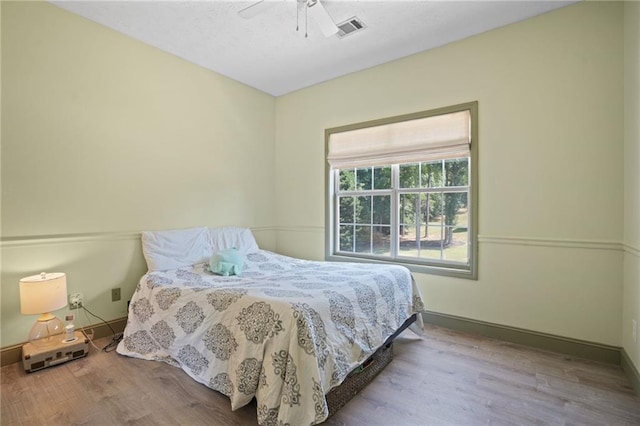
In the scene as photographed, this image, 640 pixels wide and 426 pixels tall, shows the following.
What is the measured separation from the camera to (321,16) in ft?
7.43

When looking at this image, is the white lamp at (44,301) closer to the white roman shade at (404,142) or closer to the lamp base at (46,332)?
the lamp base at (46,332)

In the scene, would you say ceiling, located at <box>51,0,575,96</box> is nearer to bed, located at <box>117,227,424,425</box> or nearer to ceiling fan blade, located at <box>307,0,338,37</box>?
ceiling fan blade, located at <box>307,0,338,37</box>

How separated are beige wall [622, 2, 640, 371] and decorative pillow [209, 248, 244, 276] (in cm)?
290

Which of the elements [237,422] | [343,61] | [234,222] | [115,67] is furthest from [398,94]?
[237,422]

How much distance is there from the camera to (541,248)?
2623 mm

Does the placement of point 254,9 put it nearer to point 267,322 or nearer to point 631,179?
point 267,322

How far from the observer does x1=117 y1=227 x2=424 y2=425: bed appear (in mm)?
1575

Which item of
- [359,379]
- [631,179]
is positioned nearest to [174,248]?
[359,379]

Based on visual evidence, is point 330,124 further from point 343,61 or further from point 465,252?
point 465,252

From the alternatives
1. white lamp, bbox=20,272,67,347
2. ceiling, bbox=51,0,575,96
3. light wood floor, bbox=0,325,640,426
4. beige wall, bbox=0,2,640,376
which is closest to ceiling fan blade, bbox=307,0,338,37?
ceiling, bbox=51,0,575,96

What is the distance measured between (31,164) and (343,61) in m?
2.96

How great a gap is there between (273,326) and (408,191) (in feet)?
7.32

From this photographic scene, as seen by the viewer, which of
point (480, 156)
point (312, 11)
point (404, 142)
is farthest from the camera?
point (404, 142)

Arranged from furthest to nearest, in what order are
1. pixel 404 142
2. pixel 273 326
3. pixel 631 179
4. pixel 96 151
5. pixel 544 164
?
pixel 404 142
pixel 96 151
pixel 544 164
pixel 631 179
pixel 273 326
